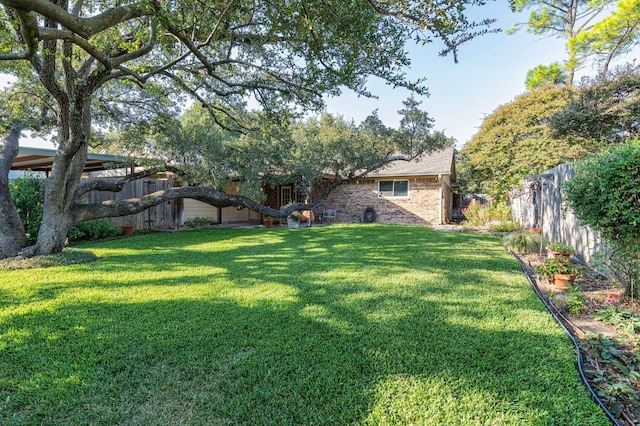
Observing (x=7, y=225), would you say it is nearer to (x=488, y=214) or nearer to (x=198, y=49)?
(x=198, y=49)

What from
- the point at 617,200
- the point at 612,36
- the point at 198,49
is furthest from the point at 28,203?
the point at 612,36

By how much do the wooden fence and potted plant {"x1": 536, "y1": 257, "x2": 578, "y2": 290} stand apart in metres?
12.3

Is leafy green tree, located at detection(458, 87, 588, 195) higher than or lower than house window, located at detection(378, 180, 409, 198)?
higher

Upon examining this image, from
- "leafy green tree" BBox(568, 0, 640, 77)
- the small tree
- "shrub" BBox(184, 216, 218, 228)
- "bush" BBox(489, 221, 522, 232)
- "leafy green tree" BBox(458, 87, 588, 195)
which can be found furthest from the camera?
"leafy green tree" BBox(458, 87, 588, 195)

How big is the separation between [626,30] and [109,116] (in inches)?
897

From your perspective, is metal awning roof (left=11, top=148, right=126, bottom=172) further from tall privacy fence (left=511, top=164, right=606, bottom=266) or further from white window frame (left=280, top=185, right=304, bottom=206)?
tall privacy fence (left=511, top=164, right=606, bottom=266)

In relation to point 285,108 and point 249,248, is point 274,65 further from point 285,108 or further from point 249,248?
point 249,248

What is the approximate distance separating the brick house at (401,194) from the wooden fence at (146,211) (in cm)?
772

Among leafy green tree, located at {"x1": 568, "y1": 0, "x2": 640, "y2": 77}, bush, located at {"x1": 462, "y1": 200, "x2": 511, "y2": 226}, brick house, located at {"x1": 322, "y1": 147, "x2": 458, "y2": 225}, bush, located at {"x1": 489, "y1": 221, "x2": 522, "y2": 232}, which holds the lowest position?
bush, located at {"x1": 489, "y1": 221, "x2": 522, "y2": 232}

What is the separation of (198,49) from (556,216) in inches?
338

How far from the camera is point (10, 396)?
6.59ft

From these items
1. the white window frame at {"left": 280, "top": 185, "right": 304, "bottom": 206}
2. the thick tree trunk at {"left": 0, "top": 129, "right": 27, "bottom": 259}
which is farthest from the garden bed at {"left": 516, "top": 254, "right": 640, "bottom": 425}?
the white window frame at {"left": 280, "top": 185, "right": 304, "bottom": 206}

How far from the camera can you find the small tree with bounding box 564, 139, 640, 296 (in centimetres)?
305

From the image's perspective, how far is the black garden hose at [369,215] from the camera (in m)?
15.6
